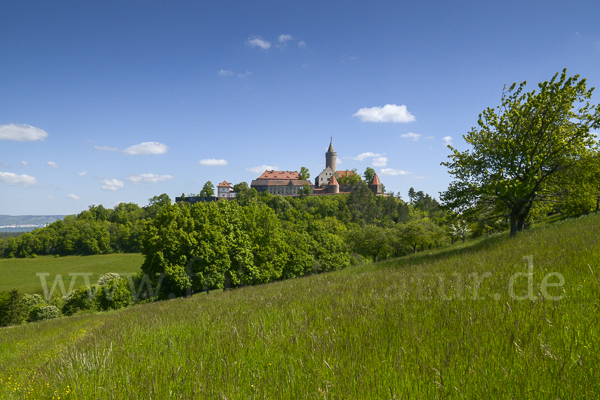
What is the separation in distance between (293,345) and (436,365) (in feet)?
4.36

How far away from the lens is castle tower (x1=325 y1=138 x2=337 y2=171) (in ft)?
627

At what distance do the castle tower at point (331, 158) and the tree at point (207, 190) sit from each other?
78.2 meters

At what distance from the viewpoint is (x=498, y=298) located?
3.54 m

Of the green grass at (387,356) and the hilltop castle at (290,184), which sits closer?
the green grass at (387,356)

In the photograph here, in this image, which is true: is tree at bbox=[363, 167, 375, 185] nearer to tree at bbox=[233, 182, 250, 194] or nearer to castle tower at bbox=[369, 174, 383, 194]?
castle tower at bbox=[369, 174, 383, 194]

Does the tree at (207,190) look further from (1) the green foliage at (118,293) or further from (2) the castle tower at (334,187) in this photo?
Result: (1) the green foliage at (118,293)

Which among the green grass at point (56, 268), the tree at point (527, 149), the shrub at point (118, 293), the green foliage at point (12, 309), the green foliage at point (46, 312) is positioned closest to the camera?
the tree at point (527, 149)

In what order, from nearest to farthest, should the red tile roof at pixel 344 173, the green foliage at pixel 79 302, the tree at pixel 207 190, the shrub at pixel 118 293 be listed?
1. the shrub at pixel 118 293
2. the green foliage at pixel 79 302
3. the tree at pixel 207 190
4. the red tile roof at pixel 344 173

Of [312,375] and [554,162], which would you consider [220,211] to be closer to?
[554,162]

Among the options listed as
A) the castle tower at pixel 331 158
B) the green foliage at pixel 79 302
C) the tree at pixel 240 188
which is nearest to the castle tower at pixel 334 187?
the castle tower at pixel 331 158

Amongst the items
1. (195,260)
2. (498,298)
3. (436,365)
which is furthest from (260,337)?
(195,260)

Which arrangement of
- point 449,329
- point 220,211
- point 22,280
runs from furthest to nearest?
point 22,280 < point 220,211 < point 449,329

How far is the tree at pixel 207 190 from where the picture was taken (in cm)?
14625

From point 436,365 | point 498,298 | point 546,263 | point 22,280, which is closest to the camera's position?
point 436,365
